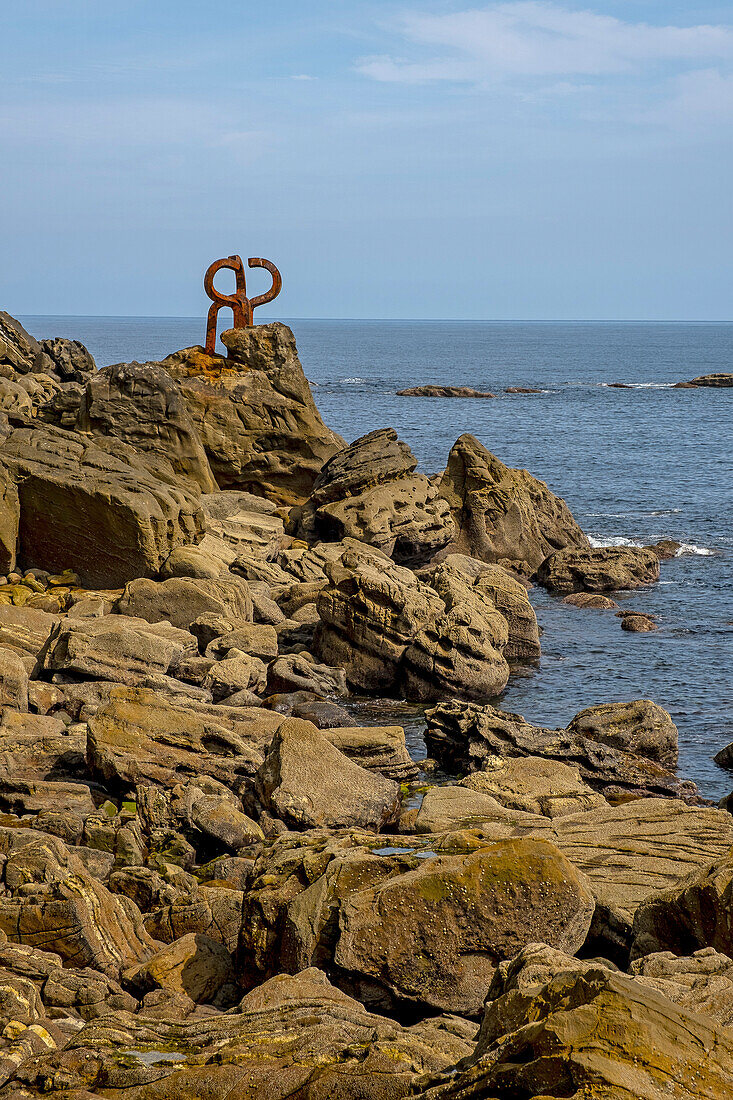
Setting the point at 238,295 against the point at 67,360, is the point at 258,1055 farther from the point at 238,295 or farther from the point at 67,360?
the point at 67,360

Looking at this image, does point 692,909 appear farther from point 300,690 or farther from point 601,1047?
point 300,690

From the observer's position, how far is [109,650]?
19.1 metres

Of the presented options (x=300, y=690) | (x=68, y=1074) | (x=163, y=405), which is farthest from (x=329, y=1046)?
(x=163, y=405)

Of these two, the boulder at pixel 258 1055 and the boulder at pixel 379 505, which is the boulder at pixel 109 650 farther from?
the boulder at pixel 258 1055

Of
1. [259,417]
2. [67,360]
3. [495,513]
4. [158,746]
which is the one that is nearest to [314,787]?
[158,746]

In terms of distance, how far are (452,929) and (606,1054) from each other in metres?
3.83

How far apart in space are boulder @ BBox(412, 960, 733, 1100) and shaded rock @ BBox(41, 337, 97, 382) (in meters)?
57.0

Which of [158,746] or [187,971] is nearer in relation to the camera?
[187,971]

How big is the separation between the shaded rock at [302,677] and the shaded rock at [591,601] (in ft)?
38.8

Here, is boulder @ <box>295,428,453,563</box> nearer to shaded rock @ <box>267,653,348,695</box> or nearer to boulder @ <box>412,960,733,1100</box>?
shaded rock @ <box>267,653,348,695</box>

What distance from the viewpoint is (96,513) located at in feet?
82.1

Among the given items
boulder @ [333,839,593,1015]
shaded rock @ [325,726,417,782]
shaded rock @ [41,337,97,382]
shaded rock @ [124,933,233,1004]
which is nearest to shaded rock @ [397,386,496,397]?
shaded rock @ [41,337,97,382]

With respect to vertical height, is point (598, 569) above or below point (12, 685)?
below

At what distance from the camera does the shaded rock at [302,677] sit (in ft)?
73.6
